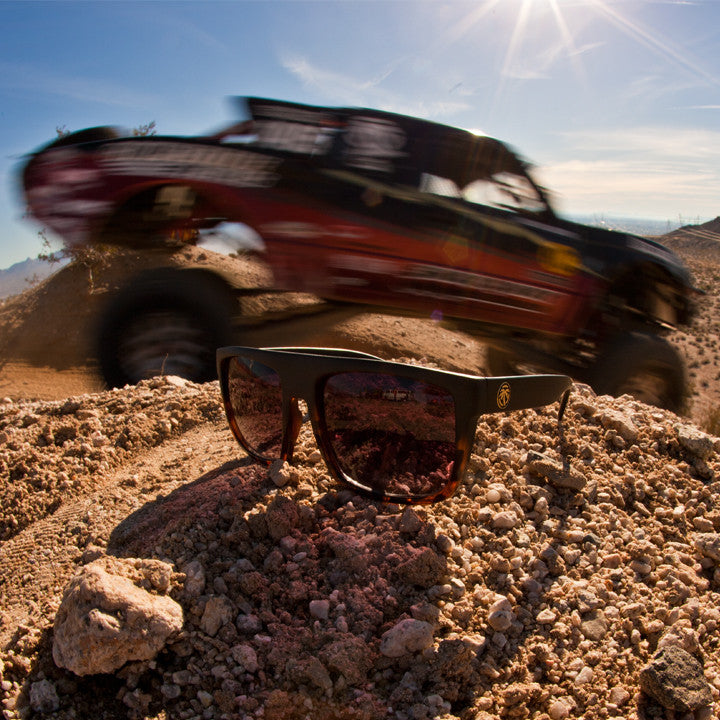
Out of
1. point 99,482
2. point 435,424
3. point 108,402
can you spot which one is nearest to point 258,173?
point 108,402

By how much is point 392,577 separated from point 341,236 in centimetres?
283

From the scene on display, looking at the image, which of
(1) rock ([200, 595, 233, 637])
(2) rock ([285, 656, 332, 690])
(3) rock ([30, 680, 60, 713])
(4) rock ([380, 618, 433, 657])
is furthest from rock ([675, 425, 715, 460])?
(3) rock ([30, 680, 60, 713])

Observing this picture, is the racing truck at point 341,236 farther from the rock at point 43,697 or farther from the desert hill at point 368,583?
the rock at point 43,697

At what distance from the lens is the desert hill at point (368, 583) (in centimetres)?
96

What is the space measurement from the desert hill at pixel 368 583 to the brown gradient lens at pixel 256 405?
0.09m

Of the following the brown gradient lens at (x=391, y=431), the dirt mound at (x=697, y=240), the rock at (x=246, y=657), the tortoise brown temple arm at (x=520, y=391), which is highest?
the dirt mound at (x=697, y=240)

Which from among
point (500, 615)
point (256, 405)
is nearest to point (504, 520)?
point (500, 615)

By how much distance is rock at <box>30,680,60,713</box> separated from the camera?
916 millimetres

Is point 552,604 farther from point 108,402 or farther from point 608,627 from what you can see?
point 108,402

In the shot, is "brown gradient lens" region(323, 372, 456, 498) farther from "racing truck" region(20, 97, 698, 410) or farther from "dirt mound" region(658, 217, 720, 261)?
"dirt mound" region(658, 217, 720, 261)

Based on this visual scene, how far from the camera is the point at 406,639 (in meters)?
1.01

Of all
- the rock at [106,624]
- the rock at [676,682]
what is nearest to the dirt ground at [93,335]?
the rock at [676,682]

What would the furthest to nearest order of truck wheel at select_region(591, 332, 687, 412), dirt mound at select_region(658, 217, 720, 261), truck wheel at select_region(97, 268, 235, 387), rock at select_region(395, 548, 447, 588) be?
1. dirt mound at select_region(658, 217, 720, 261)
2. truck wheel at select_region(591, 332, 687, 412)
3. truck wheel at select_region(97, 268, 235, 387)
4. rock at select_region(395, 548, 447, 588)

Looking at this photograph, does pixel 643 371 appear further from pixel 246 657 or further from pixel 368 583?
pixel 246 657
